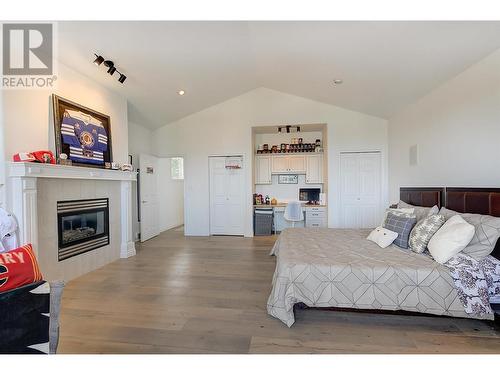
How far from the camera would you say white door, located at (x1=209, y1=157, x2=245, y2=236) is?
18.5 feet

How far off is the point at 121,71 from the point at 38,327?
3.35 m

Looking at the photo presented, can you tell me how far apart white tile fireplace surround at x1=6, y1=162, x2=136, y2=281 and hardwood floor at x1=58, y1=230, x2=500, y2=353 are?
0.35 meters

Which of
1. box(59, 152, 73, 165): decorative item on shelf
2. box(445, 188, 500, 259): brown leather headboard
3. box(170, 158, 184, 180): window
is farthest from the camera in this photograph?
box(170, 158, 184, 180): window

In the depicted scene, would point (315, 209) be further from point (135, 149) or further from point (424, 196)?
point (135, 149)

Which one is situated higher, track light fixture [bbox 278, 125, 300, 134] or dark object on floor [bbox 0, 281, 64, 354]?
track light fixture [bbox 278, 125, 300, 134]

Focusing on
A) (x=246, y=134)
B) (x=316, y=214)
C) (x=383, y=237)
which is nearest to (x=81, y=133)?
(x=246, y=134)

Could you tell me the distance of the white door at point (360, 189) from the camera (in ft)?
17.2

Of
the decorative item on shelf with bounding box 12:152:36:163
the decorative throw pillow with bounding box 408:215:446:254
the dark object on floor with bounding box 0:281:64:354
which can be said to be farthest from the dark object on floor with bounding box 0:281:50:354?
the decorative throw pillow with bounding box 408:215:446:254

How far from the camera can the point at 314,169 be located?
18.8 feet

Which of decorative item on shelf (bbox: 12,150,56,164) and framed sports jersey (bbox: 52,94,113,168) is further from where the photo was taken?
framed sports jersey (bbox: 52,94,113,168)

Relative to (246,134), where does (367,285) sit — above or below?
below

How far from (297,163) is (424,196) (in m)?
2.92

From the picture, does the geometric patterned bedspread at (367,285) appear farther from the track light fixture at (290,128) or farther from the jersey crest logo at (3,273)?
Result: the track light fixture at (290,128)

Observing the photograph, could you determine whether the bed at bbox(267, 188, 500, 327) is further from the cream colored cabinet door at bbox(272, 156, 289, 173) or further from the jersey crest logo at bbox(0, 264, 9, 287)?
the cream colored cabinet door at bbox(272, 156, 289, 173)
